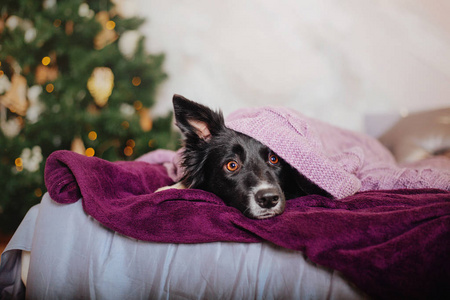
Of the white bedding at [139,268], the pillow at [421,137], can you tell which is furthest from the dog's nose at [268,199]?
the pillow at [421,137]

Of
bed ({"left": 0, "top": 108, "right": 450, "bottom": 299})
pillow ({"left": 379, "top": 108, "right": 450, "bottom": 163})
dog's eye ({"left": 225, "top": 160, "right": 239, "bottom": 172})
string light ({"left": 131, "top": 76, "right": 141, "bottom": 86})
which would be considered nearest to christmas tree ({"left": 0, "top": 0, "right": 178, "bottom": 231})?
string light ({"left": 131, "top": 76, "right": 141, "bottom": 86})

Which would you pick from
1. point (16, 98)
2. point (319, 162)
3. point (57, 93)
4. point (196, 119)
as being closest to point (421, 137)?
point (319, 162)

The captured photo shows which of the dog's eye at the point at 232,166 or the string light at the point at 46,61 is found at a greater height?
the string light at the point at 46,61

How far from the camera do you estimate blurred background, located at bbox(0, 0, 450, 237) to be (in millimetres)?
2889

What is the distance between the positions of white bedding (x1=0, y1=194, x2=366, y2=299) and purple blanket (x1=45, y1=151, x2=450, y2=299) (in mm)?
77

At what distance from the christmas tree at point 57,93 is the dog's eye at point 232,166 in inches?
69.3

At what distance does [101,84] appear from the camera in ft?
A: 10.4

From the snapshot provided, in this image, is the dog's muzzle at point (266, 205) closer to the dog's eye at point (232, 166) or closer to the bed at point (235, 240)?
the bed at point (235, 240)

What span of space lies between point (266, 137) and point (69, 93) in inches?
93.5

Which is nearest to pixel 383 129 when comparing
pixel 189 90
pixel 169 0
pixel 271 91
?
pixel 271 91

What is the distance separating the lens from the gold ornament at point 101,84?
3.08 metres

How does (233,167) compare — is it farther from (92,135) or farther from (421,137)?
(92,135)

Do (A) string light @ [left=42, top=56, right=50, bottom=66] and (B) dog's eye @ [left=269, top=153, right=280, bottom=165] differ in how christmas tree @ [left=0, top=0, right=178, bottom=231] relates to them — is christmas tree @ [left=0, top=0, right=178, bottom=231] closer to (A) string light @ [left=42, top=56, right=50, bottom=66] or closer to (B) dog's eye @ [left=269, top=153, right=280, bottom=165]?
(A) string light @ [left=42, top=56, right=50, bottom=66]

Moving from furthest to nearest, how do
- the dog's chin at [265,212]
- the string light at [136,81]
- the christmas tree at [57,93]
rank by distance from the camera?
the string light at [136,81], the christmas tree at [57,93], the dog's chin at [265,212]
